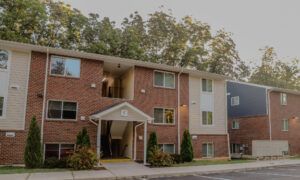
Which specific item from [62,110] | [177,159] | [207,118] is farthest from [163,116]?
[62,110]

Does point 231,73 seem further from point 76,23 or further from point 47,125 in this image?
point 47,125

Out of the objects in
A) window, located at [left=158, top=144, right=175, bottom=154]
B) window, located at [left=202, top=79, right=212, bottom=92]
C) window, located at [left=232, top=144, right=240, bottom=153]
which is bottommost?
window, located at [left=232, top=144, right=240, bottom=153]

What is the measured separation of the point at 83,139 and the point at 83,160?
151 centimetres

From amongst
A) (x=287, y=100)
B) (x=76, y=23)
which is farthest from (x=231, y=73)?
(x=76, y=23)

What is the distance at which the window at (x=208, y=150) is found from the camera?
17.4m

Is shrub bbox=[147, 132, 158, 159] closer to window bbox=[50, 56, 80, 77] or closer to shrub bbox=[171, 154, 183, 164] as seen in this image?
shrub bbox=[171, 154, 183, 164]

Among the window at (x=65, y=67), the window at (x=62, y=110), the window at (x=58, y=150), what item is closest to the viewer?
the window at (x=58, y=150)

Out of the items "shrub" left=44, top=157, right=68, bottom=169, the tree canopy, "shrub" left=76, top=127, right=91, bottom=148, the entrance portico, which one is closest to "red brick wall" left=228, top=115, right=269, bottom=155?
the tree canopy

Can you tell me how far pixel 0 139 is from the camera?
38.9ft

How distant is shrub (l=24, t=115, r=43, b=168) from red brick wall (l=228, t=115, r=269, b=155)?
17.8m

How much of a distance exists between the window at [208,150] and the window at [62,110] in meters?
9.19

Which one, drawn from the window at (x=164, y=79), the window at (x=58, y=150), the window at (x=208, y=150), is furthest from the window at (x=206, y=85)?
the window at (x=58, y=150)

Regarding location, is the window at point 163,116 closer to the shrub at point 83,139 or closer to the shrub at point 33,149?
the shrub at point 83,139

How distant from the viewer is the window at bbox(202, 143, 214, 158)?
1736 centimetres
